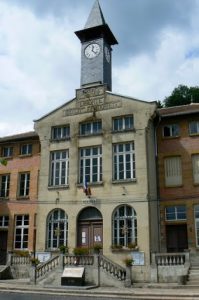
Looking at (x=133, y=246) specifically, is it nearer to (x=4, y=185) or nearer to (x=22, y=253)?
(x=22, y=253)

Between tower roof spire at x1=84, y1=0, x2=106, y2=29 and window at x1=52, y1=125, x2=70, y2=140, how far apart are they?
330 inches

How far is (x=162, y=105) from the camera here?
4288cm

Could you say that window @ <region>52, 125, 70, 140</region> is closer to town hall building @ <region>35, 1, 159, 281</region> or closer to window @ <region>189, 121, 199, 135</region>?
town hall building @ <region>35, 1, 159, 281</region>

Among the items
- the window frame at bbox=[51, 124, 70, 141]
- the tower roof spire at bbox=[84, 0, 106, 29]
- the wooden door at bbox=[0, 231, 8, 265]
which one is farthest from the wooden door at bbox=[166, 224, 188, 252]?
the tower roof spire at bbox=[84, 0, 106, 29]

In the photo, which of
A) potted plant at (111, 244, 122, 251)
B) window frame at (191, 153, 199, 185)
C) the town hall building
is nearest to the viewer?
potted plant at (111, 244, 122, 251)

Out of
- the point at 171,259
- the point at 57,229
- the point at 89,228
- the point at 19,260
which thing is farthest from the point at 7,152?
the point at 171,259

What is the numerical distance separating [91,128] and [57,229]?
718 centimetres

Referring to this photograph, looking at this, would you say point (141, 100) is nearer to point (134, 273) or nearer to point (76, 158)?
point (76, 158)

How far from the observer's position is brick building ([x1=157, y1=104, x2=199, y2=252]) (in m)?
24.5

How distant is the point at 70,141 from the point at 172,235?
30.4ft

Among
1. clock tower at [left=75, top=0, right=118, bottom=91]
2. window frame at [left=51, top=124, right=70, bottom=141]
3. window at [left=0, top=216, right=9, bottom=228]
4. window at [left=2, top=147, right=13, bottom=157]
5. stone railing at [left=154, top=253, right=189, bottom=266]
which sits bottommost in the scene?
stone railing at [left=154, top=253, right=189, bottom=266]

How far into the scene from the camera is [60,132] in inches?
1094

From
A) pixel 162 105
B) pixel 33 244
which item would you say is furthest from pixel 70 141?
pixel 162 105

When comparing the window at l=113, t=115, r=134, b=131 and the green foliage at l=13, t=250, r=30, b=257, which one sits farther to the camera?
the window at l=113, t=115, r=134, b=131
